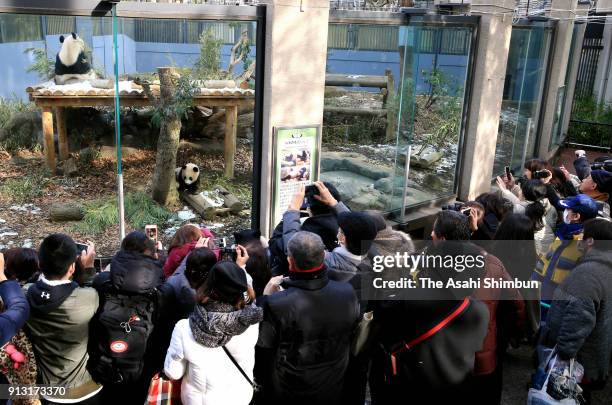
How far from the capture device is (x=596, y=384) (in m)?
3.89

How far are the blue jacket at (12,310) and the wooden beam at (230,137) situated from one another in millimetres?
3204

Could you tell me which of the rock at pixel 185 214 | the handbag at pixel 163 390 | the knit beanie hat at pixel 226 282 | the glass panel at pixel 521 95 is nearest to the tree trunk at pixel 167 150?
the rock at pixel 185 214

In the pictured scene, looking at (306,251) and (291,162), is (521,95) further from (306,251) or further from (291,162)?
(306,251)

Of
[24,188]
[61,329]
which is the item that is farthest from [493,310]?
[24,188]

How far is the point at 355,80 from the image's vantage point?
6.82 metres

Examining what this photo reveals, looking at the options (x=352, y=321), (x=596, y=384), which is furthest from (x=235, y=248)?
(x=596, y=384)

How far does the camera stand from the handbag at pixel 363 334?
339 centimetres

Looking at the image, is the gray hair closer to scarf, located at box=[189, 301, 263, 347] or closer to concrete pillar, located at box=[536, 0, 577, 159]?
scarf, located at box=[189, 301, 263, 347]

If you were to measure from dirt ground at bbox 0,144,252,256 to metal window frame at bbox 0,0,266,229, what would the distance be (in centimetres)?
48

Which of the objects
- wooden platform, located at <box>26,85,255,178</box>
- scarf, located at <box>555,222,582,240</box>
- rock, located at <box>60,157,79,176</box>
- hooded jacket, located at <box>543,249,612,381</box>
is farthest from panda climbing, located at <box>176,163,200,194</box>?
hooded jacket, located at <box>543,249,612,381</box>

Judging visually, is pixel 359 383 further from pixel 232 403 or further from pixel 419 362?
pixel 232 403

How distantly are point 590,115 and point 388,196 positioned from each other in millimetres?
8953

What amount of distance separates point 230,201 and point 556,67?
781 cm

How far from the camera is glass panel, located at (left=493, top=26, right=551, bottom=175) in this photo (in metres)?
9.56
